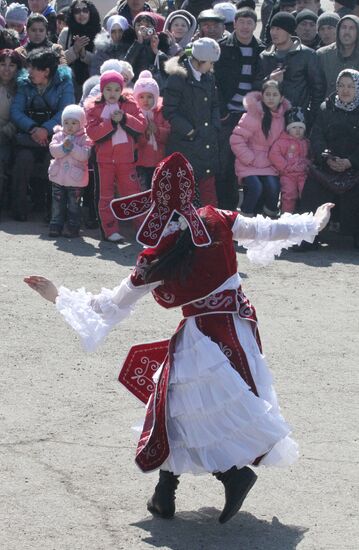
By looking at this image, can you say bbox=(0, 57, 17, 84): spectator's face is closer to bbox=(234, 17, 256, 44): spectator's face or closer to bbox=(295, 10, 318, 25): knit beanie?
bbox=(234, 17, 256, 44): spectator's face

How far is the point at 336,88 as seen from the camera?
33.7ft

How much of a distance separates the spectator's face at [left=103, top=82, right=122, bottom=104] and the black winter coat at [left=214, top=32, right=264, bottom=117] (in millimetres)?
1169

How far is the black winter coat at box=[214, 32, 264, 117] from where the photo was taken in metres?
10.7

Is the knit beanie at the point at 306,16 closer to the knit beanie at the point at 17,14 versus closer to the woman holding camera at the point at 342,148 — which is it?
the woman holding camera at the point at 342,148

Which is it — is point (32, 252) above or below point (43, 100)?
below

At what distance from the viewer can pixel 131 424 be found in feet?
20.3

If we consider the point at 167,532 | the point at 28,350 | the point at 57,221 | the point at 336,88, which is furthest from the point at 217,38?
the point at 167,532

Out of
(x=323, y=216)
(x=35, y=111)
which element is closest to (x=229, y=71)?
(x=35, y=111)

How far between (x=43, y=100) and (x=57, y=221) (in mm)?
1169

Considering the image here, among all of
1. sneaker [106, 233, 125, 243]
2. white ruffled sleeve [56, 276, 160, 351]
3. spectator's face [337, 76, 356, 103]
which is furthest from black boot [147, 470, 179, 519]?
spectator's face [337, 76, 356, 103]

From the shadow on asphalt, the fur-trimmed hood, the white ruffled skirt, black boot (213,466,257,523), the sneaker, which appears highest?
the fur-trimmed hood

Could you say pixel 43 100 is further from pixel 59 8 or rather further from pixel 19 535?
pixel 19 535

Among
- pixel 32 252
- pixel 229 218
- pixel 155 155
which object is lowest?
pixel 32 252

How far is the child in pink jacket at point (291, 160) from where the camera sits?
10266 mm
